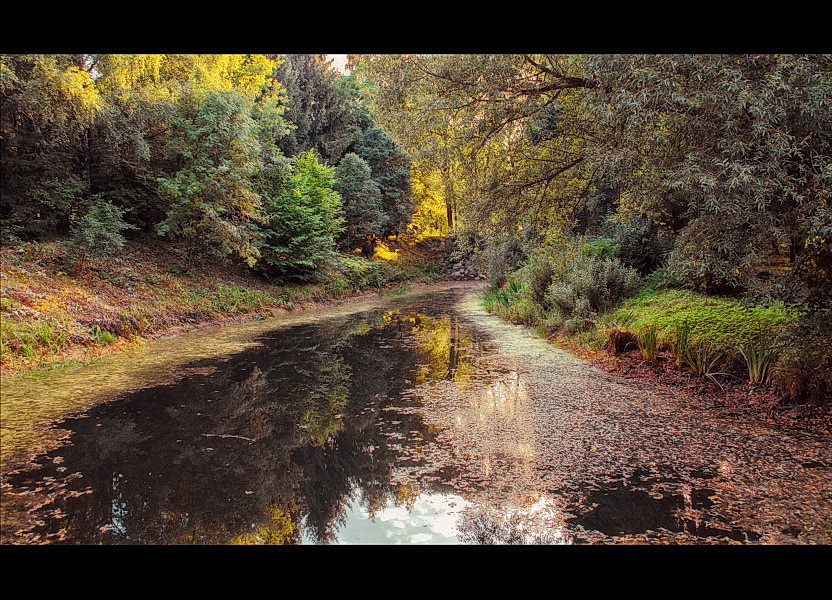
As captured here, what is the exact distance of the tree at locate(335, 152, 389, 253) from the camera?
2672 cm

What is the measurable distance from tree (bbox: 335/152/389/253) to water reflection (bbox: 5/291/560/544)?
20.9 m

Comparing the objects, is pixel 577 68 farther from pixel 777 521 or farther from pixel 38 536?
pixel 38 536

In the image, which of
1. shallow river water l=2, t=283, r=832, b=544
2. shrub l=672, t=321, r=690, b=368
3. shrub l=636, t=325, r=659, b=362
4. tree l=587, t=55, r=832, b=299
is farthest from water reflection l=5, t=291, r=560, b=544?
tree l=587, t=55, r=832, b=299

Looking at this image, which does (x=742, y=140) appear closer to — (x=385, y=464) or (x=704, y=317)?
(x=704, y=317)

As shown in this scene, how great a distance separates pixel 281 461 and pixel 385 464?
0.78 meters

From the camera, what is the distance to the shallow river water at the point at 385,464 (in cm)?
261

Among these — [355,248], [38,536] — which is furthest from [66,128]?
[355,248]

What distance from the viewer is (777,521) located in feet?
9.13

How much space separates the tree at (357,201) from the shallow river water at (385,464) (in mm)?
21222

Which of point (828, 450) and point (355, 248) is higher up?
point (355, 248)

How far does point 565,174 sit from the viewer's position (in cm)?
934

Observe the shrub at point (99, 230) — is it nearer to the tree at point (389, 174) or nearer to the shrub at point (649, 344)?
the shrub at point (649, 344)
